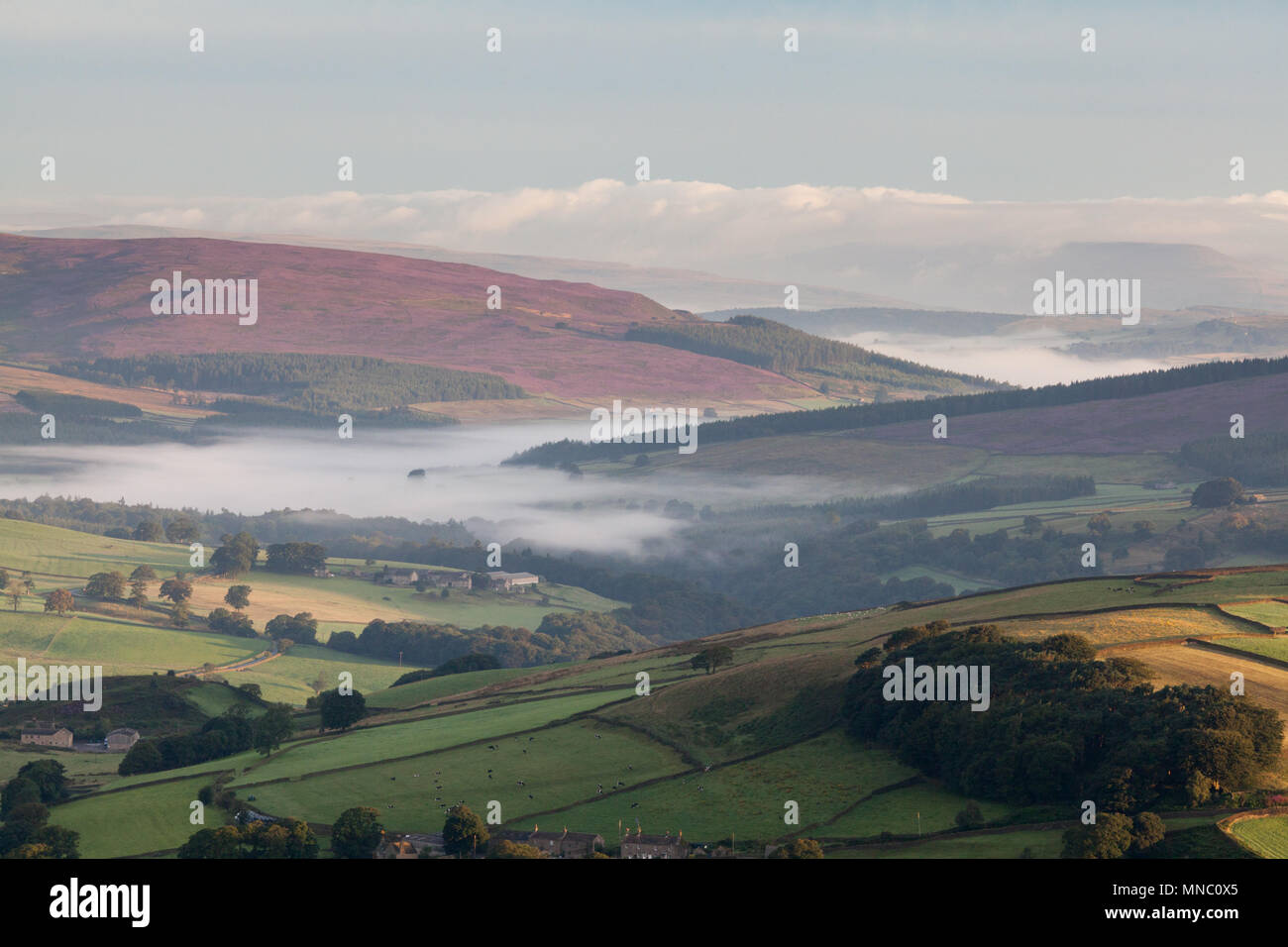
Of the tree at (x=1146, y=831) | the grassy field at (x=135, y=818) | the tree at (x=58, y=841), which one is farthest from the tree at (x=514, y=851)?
the tree at (x=1146, y=831)

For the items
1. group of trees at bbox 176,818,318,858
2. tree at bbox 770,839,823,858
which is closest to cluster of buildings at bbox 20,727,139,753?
group of trees at bbox 176,818,318,858

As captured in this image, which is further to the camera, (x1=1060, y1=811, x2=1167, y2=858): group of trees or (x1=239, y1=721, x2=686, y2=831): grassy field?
(x1=239, y1=721, x2=686, y2=831): grassy field

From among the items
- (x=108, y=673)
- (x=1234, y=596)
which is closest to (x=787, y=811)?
(x=1234, y=596)

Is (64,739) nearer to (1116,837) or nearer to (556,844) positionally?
(556,844)

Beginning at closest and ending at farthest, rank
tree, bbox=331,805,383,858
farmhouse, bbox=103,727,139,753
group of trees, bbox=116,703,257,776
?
1. tree, bbox=331,805,383,858
2. group of trees, bbox=116,703,257,776
3. farmhouse, bbox=103,727,139,753

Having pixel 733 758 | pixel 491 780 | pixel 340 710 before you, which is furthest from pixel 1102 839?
pixel 340 710

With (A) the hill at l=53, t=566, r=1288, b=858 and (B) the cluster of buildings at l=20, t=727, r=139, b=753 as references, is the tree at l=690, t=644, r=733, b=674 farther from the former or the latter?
(B) the cluster of buildings at l=20, t=727, r=139, b=753
